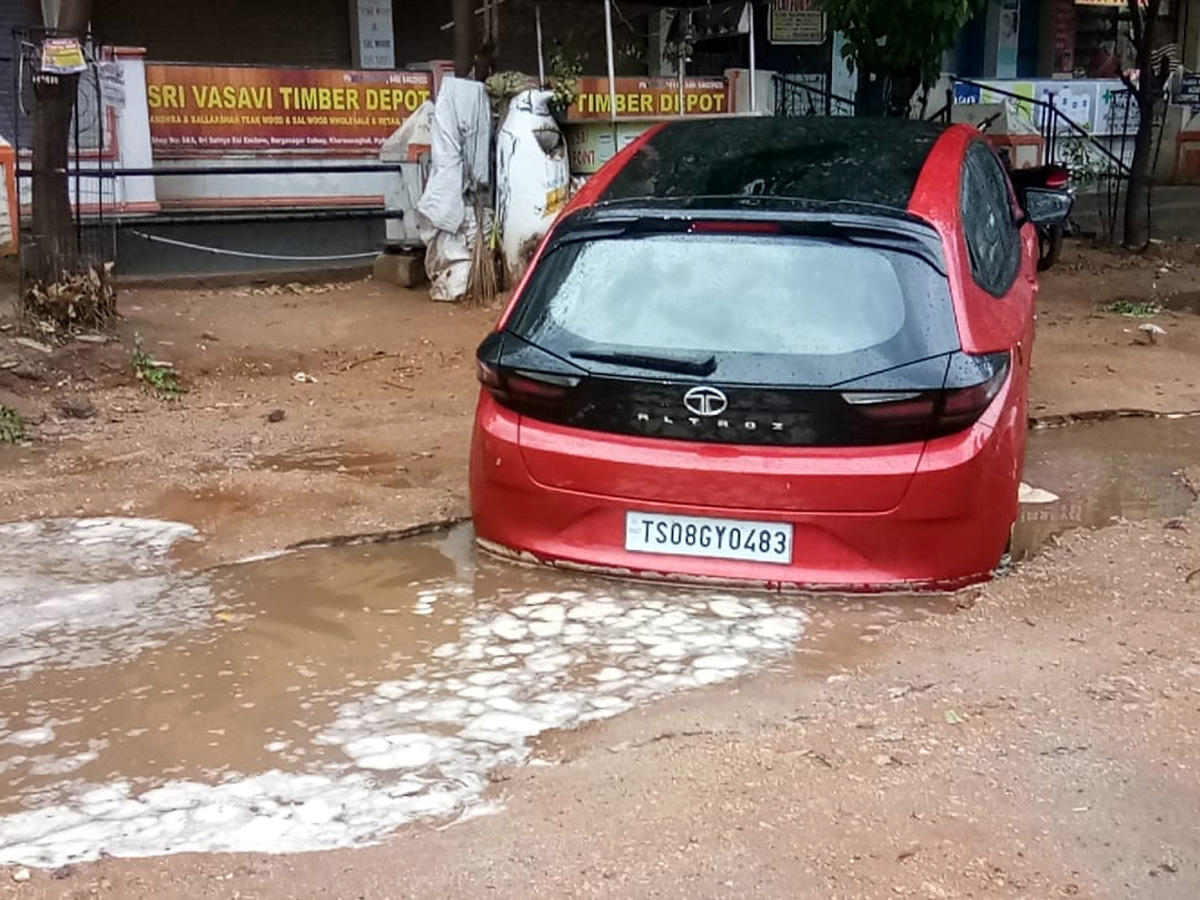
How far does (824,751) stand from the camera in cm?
332

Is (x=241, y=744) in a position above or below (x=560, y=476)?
below

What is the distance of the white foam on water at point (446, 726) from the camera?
2986mm

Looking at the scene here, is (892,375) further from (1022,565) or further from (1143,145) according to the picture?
(1143,145)

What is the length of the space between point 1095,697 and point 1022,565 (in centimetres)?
105

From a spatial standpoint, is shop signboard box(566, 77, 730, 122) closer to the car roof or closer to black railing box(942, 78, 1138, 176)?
black railing box(942, 78, 1138, 176)

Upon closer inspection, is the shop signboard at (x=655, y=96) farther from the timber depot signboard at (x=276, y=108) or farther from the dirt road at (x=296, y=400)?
the dirt road at (x=296, y=400)

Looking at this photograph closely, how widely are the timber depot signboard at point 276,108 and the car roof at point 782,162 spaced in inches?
319

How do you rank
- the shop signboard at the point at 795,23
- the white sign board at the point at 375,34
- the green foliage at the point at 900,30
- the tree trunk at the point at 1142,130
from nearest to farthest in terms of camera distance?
the green foliage at the point at 900,30 → the tree trunk at the point at 1142,130 → the white sign board at the point at 375,34 → the shop signboard at the point at 795,23

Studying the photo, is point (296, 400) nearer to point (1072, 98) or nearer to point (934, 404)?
point (934, 404)

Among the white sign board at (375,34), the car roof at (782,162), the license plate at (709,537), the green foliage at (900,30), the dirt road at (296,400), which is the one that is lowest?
the dirt road at (296,400)

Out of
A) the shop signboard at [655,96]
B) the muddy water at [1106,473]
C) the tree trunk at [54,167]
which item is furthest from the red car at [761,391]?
the shop signboard at [655,96]

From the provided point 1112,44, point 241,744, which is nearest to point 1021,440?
point 241,744

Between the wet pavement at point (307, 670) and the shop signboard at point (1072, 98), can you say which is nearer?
the wet pavement at point (307, 670)

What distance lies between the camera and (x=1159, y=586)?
4.39 meters
